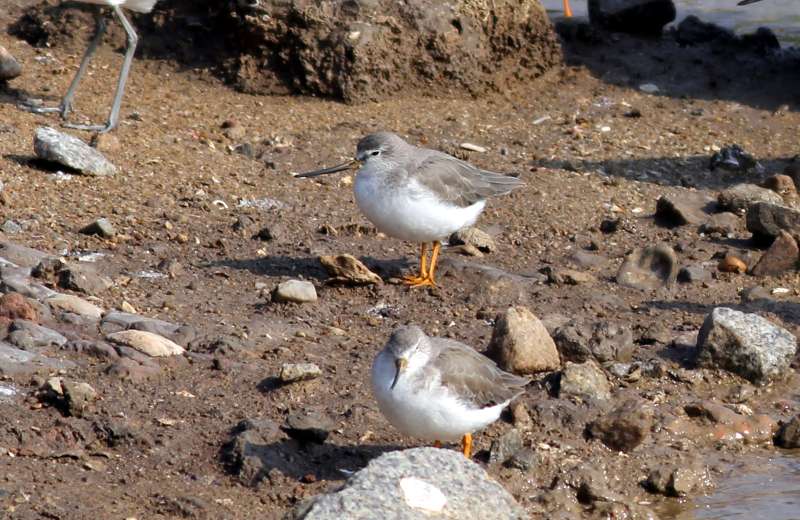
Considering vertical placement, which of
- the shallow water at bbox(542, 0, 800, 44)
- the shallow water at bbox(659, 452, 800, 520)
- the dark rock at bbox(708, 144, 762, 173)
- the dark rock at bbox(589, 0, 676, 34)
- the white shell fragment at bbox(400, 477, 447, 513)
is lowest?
the shallow water at bbox(659, 452, 800, 520)

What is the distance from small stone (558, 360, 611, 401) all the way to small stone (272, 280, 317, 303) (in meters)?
1.64

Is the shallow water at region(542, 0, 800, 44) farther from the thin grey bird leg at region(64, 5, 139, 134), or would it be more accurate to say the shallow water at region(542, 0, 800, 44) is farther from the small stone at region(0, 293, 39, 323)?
the small stone at region(0, 293, 39, 323)

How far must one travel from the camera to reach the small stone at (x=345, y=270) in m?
8.02

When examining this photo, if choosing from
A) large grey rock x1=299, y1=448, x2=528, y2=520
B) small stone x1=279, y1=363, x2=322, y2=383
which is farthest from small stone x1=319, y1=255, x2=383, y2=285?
large grey rock x1=299, y1=448, x2=528, y2=520

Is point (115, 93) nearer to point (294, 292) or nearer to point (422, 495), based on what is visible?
point (294, 292)

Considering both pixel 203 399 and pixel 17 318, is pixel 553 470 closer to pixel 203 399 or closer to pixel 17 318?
pixel 203 399

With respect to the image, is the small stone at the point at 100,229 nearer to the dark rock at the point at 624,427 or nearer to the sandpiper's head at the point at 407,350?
the sandpiper's head at the point at 407,350

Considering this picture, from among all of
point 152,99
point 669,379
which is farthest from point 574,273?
point 152,99

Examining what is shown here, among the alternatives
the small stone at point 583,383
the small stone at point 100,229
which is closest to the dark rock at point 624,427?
the small stone at point 583,383

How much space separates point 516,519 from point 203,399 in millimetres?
1991

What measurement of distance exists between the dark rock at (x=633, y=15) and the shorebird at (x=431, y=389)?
758 centimetres

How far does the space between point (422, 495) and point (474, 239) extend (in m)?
4.10

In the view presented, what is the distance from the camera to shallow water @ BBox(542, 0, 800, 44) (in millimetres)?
14312

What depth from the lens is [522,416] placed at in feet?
22.1
